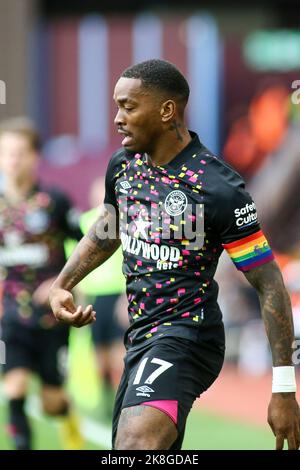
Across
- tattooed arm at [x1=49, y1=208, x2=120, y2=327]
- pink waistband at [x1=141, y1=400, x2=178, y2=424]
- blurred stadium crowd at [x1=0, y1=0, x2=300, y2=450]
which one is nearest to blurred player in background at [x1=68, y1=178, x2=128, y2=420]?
blurred stadium crowd at [x1=0, y1=0, x2=300, y2=450]

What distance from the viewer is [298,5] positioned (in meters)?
23.5

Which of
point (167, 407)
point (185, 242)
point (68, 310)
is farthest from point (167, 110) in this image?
point (167, 407)

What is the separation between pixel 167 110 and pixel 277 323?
3.88 ft

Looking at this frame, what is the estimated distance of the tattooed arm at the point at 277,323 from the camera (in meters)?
5.66

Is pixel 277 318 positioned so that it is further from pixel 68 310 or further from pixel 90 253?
pixel 90 253

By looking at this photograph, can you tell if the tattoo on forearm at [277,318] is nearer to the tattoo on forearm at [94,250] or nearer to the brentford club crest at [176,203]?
the brentford club crest at [176,203]

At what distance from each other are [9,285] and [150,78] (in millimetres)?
3940

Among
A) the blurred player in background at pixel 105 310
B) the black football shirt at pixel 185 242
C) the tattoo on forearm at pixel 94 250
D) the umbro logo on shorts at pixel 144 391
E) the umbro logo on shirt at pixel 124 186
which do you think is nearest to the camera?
the umbro logo on shorts at pixel 144 391

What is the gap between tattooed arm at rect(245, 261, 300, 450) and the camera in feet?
18.6

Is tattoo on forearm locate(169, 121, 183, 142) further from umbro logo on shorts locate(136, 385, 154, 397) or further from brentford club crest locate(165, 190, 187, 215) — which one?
umbro logo on shorts locate(136, 385, 154, 397)

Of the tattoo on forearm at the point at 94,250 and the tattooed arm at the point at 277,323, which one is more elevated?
the tattoo on forearm at the point at 94,250

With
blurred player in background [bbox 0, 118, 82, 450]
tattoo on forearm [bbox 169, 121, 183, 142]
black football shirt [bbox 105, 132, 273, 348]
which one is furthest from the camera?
blurred player in background [bbox 0, 118, 82, 450]

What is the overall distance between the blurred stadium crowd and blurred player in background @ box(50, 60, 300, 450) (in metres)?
9.27

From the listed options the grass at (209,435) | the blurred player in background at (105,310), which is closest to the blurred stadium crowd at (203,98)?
the blurred player in background at (105,310)
